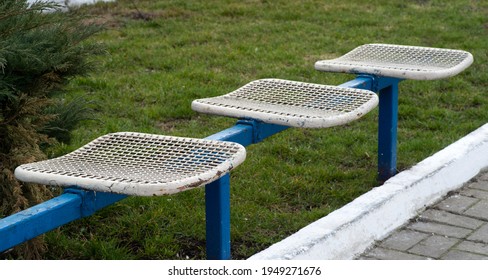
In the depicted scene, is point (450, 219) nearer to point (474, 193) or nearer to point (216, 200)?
point (474, 193)

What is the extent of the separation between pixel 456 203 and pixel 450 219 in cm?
25

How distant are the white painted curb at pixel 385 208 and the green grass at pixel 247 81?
37cm

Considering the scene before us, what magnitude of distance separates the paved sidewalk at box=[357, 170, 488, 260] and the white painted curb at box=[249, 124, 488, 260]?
0.06 m

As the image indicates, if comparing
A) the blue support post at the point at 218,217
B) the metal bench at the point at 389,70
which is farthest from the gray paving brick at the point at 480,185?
the blue support post at the point at 218,217

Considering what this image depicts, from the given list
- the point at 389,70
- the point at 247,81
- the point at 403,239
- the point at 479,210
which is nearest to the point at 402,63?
the point at 389,70

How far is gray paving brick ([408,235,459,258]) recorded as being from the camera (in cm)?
443

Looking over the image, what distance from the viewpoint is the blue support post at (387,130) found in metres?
5.35

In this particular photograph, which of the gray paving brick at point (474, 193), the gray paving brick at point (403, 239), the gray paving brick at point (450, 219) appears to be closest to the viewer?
the gray paving brick at point (403, 239)

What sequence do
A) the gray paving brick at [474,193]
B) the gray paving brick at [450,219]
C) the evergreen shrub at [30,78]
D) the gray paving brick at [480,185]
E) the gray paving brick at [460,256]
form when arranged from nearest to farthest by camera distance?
the evergreen shrub at [30,78], the gray paving brick at [460,256], the gray paving brick at [450,219], the gray paving brick at [474,193], the gray paving brick at [480,185]

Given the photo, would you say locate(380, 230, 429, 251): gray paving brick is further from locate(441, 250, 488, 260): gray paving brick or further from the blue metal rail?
the blue metal rail

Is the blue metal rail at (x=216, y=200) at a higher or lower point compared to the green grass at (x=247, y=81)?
higher

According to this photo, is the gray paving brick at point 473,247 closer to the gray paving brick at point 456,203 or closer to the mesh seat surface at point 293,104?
the gray paving brick at point 456,203

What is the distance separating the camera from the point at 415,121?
6.64 metres

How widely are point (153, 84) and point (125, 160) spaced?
12.5 ft
